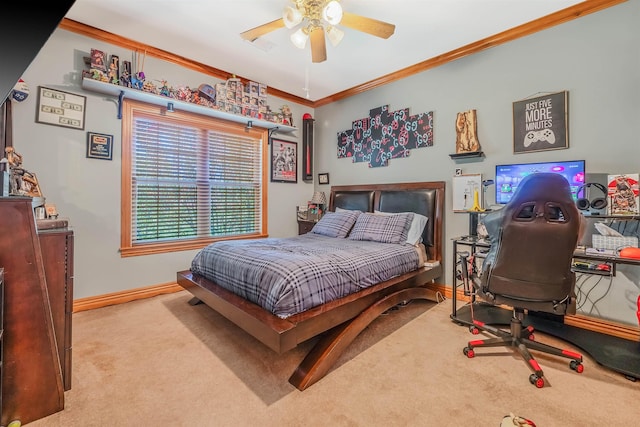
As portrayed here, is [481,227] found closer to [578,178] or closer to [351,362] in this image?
[578,178]

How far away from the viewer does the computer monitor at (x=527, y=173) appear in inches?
96.5

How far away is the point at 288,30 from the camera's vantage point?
112 inches

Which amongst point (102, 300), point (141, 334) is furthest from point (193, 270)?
point (102, 300)

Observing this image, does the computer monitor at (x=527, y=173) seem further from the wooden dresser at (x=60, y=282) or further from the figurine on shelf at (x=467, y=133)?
the wooden dresser at (x=60, y=282)

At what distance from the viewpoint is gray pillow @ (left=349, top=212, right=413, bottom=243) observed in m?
3.02

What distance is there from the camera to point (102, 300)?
291 cm

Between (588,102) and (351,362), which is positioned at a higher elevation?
(588,102)

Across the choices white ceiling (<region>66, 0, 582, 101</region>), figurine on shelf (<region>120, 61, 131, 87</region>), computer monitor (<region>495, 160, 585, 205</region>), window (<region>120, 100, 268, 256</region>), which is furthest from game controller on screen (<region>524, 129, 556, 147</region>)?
figurine on shelf (<region>120, 61, 131, 87</region>)

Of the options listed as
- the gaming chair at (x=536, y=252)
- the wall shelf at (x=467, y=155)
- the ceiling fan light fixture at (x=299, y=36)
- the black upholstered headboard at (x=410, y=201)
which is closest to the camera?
the gaming chair at (x=536, y=252)

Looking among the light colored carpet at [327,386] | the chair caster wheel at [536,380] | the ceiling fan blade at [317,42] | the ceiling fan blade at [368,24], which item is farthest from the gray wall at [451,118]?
the ceiling fan blade at [317,42]

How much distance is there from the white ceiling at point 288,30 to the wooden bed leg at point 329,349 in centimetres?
254

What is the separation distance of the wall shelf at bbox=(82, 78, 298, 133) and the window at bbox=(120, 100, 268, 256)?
0.28 feet

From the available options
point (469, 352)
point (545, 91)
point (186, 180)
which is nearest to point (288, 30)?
point (186, 180)

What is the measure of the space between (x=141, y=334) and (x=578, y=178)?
12.7 ft
